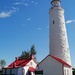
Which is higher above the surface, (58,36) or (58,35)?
(58,35)

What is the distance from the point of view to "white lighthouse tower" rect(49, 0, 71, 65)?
115 feet

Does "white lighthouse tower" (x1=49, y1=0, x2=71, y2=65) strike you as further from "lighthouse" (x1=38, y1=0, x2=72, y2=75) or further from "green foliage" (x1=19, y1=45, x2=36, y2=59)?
"green foliage" (x1=19, y1=45, x2=36, y2=59)

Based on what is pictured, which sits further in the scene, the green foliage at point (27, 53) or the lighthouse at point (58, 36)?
the green foliage at point (27, 53)

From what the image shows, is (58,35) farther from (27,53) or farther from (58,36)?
(27,53)

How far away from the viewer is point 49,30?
3709 centimetres

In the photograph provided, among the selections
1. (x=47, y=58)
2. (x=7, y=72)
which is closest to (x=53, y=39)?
(x=47, y=58)

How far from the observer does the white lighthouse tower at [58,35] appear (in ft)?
115

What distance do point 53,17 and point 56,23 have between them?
4.42 ft

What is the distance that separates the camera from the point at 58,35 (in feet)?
117

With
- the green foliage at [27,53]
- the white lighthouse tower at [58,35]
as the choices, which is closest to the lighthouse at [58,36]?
the white lighthouse tower at [58,35]

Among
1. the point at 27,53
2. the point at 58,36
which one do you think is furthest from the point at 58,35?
the point at 27,53

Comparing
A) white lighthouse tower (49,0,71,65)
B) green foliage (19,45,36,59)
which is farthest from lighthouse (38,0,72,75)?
green foliage (19,45,36,59)

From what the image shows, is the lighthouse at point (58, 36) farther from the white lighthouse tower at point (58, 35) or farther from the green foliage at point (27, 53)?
the green foliage at point (27, 53)

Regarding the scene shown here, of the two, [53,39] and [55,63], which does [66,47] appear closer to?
[53,39]
